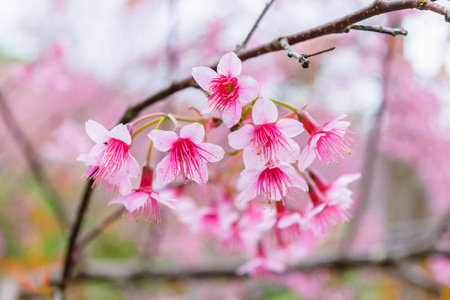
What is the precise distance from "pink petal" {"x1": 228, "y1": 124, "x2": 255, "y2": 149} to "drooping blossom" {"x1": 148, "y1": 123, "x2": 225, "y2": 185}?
3 cm

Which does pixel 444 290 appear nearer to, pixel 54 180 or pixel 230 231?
pixel 230 231

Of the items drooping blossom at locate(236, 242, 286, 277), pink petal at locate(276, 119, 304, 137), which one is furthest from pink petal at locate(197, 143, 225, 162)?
drooping blossom at locate(236, 242, 286, 277)

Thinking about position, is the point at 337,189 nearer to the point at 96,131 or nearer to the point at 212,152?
the point at 212,152

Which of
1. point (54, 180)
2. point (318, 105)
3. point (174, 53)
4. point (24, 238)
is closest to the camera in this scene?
point (174, 53)

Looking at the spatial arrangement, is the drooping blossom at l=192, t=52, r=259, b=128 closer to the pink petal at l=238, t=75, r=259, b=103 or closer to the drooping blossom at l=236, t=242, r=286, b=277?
the pink petal at l=238, t=75, r=259, b=103

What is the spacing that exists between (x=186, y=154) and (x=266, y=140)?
15 cm

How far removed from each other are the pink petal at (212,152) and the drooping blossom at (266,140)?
0.09 feet

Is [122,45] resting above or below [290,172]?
above

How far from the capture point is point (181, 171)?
0.67m

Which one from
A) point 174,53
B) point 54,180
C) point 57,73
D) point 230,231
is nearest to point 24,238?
point 54,180

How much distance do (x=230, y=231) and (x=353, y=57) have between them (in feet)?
10.3

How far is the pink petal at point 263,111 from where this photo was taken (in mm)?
578

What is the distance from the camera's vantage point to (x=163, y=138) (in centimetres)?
64

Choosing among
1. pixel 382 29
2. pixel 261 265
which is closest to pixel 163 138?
pixel 382 29
